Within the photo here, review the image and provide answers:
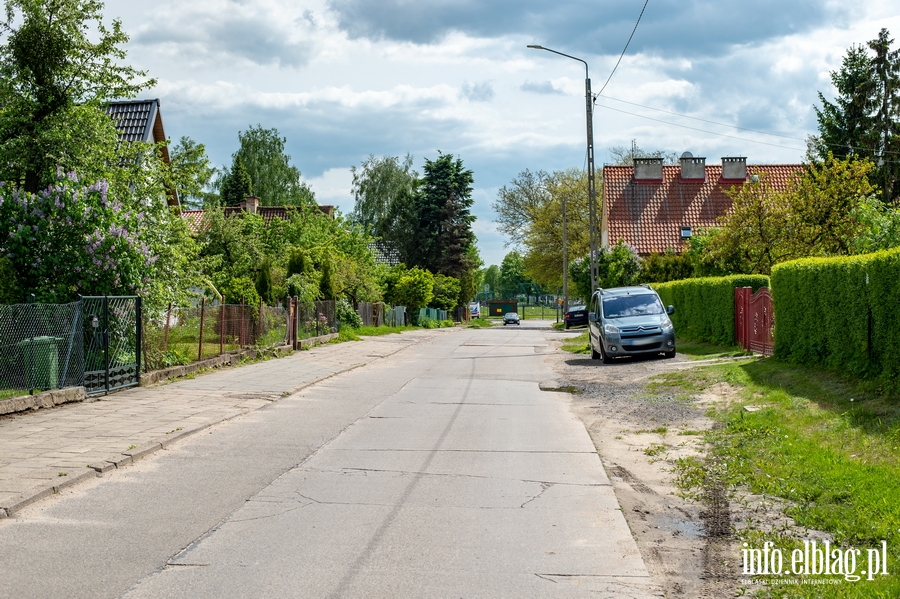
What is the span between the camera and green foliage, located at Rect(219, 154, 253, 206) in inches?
2781

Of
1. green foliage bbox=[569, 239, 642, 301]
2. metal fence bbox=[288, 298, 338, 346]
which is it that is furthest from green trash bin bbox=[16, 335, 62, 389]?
green foliage bbox=[569, 239, 642, 301]

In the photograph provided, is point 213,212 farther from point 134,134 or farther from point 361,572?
point 361,572

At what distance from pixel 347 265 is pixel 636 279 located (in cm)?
1452

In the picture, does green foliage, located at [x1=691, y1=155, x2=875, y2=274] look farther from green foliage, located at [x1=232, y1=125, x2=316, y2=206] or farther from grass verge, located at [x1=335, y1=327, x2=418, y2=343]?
green foliage, located at [x1=232, y1=125, x2=316, y2=206]

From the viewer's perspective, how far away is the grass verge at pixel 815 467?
5402 mm

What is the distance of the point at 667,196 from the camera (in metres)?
57.0

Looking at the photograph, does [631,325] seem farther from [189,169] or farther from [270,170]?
[270,170]

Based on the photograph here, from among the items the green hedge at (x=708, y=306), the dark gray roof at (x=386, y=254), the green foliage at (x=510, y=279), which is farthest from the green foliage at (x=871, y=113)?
the green foliage at (x=510, y=279)

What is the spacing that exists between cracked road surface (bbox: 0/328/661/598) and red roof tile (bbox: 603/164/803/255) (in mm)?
44486

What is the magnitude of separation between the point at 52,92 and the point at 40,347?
7.50m

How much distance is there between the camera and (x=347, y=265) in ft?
146

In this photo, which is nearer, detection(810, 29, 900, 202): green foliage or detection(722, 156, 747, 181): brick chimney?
detection(810, 29, 900, 202): green foliage

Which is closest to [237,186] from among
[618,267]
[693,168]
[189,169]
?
[693,168]

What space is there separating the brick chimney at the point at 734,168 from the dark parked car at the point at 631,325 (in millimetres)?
37333
